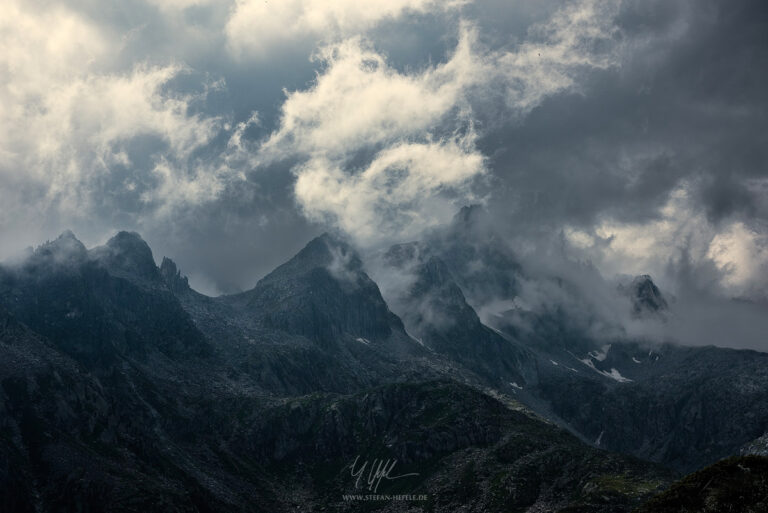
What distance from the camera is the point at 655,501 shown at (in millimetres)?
112562

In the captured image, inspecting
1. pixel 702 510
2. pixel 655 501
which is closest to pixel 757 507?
pixel 702 510

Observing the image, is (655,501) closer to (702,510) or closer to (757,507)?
(702,510)

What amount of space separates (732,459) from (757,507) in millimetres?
13895

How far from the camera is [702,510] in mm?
104312

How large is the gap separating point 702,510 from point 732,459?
13.4 meters

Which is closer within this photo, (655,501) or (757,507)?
(757,507)

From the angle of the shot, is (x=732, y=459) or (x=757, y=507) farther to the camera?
(x=732, y=459)

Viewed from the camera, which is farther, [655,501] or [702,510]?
[655,501]

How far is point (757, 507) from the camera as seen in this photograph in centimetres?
9956

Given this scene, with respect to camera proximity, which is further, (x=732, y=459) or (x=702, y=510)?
(x=732, y=459)

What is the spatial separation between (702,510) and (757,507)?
7839mm

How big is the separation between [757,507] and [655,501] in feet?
54.8

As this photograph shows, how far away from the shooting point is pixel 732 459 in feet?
370
